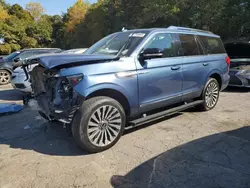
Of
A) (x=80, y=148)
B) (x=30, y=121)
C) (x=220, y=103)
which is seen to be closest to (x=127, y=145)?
→ (x=80, y=148)

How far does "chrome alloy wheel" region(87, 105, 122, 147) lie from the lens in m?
3.35

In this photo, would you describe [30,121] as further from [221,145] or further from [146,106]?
[221,145]

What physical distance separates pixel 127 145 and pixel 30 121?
245 cm

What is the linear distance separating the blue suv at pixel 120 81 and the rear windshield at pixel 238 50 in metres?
3.71

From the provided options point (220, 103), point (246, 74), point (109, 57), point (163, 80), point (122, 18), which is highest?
point (122, 18)

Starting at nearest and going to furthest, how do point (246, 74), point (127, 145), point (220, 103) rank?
point (127, 145) < point (220, 103) < point (246, 74)

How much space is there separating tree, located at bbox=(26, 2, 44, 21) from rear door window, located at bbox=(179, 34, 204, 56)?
49515mm

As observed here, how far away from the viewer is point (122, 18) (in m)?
26.0

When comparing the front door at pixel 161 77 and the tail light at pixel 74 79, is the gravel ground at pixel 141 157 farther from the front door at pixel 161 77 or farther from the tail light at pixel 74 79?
the tail light at pixel 74 79

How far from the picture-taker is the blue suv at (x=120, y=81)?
3209 mm

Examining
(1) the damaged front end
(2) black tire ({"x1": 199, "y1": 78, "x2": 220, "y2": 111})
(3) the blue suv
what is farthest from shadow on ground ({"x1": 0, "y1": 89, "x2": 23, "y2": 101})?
(2) black tire ({"x1": 199, "y1": 78, "x2": 220, "y2": 111})

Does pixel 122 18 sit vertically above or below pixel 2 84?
above

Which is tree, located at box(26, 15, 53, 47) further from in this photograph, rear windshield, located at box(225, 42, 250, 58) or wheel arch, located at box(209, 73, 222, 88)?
wheel arch, located at box(209, 73, 222, 88)

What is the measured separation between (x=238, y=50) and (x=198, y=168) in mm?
6629
